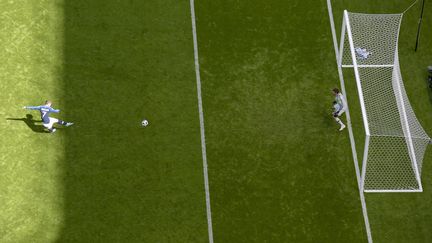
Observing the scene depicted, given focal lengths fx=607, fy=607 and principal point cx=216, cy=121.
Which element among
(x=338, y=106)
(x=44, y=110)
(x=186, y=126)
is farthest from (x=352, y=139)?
(x=44, y=110)

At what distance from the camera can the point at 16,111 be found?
1825 cm

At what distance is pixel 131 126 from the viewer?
1847 cm

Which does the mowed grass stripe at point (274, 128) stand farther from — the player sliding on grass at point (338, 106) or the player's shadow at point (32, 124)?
the player's shadow at point (32, 124)

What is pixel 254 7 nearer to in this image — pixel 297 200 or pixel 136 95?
pixel 136 95

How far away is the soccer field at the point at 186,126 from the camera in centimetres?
1728

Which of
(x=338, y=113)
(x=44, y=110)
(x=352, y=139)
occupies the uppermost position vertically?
(x=44, y=110)

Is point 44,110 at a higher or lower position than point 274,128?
higher

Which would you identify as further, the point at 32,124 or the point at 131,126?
the point at 131,126

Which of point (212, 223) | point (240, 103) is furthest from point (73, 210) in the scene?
point (240, 103)

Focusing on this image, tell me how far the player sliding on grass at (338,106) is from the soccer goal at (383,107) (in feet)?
2.18

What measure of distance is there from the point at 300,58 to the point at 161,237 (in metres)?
7.45

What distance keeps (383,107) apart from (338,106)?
1.48m

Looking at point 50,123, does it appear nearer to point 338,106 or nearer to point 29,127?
point 29,127

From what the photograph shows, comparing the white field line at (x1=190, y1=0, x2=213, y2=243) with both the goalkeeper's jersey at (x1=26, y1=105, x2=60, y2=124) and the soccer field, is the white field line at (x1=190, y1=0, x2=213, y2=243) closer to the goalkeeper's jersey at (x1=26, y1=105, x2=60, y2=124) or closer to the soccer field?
the soccer field
